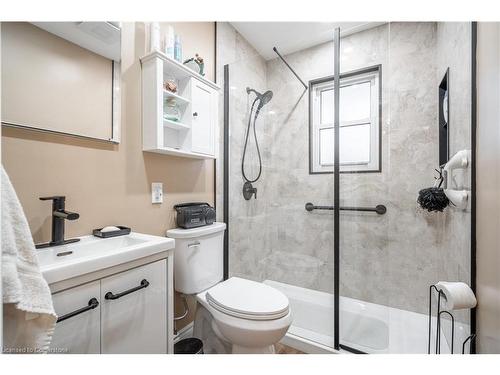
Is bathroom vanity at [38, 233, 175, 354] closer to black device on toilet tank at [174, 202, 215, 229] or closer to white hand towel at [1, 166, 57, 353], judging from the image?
white hand towel at [1, 166, 57, 353]

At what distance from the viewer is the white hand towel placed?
21.5 inches

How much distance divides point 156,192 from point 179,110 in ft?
1.83

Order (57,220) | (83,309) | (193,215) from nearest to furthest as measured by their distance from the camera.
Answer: (83,309) < (57,220) < (193,215)

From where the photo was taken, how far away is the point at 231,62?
2.08m

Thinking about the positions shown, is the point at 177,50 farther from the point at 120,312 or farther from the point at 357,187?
the point at 357,187

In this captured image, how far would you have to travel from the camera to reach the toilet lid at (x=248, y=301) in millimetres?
1135

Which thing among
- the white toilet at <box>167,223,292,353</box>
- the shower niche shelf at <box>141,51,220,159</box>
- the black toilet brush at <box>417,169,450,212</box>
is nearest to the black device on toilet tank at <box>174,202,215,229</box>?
the white toilet at <box>167,223,292,353</box>

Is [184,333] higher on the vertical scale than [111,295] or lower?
lower

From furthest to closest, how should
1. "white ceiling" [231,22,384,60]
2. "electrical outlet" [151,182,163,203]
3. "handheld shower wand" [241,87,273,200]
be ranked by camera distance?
"handheld shower wand" [241,87,273,200] → "white ceiling" [231,22,384,60] → "electrical outlet" [151,182,163,203]

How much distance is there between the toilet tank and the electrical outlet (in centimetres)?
21

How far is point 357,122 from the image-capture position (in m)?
1.77

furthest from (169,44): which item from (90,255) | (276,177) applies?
(276,177)

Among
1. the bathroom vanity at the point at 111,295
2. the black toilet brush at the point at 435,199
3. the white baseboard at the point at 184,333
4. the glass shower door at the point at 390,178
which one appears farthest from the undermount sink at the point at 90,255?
the black toilet brush at the point at 435,199
